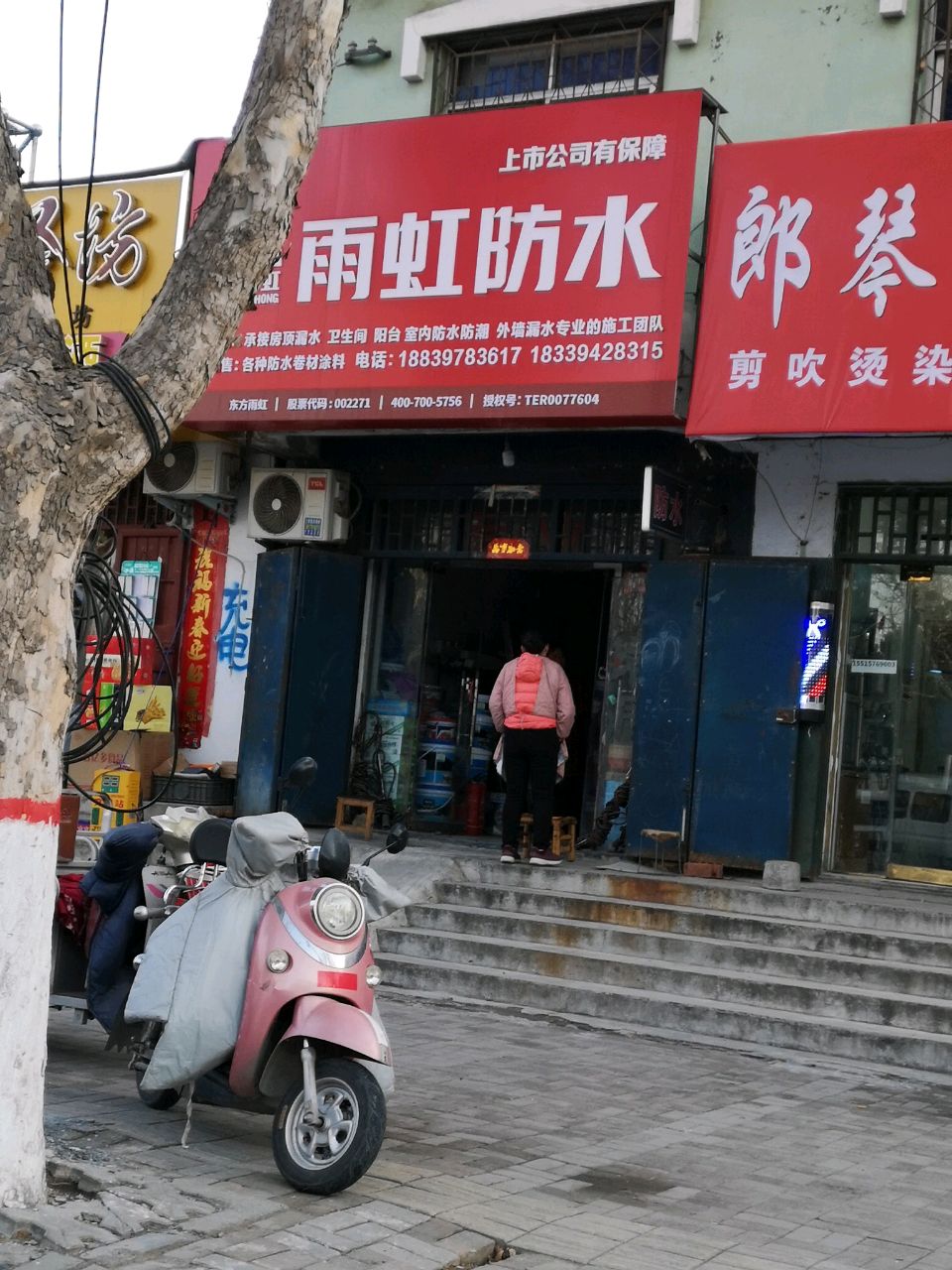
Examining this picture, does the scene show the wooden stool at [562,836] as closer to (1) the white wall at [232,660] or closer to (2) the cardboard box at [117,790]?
(1) the white wall at [232,660]

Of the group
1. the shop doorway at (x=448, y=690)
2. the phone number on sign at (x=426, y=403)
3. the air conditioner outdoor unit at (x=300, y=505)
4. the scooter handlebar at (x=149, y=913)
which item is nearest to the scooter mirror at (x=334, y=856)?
the scooter handlebar at (x=149, y=913)

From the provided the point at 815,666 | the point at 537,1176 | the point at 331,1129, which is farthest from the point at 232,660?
the point at 331,1129

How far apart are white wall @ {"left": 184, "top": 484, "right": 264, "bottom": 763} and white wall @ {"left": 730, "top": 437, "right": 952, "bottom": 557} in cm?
454

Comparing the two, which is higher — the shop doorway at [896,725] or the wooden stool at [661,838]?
the shop doorway at [896,725]

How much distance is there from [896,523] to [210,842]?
6517 millimetres

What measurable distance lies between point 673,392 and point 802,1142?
17.2ft

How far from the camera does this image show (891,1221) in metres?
5.16

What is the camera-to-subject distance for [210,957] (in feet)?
17.4

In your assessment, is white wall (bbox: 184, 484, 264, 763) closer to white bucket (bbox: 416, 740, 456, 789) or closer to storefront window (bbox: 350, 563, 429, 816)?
storefront window (bbox: 350, 563, 429, 816)

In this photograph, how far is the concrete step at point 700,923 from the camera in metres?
8.90

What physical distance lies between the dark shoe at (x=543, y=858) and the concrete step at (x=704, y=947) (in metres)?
0.68

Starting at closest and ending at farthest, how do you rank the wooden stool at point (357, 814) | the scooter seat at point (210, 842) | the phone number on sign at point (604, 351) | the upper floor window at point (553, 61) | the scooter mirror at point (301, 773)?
the scooter mirror at point (301, 773) < the scooter seat at point (210, 842) < the phone number on sign at point (604, 351) < the wooden stool at point (357, 814) < the upper floor window at point (553, 61)

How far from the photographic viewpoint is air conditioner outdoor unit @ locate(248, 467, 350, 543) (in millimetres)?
12453

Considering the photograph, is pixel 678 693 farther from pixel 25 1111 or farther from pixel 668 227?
pixel 25 1111
